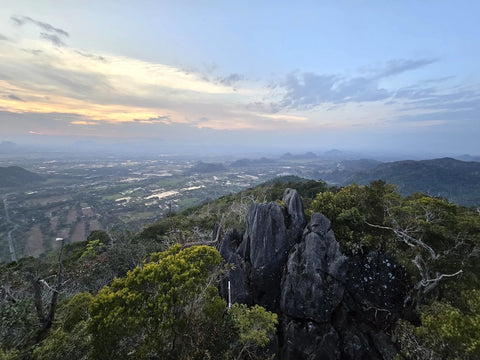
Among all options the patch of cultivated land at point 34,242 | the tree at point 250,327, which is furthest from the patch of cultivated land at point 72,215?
the tree at point 250,327

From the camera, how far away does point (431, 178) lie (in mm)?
121375

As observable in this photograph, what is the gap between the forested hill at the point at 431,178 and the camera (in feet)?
357

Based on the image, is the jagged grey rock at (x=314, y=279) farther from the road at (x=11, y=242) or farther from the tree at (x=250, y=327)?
the road at (x=11, y=242)

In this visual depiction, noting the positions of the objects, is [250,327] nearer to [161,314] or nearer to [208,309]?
[208,309]

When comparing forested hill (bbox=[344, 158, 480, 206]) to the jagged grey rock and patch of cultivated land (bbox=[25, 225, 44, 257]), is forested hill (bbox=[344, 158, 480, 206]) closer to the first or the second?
the jagged grey rock

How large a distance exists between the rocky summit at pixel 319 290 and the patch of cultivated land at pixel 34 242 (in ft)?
161

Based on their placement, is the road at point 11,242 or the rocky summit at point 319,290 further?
the road at point 11,242

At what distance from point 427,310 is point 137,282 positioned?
12.6 m

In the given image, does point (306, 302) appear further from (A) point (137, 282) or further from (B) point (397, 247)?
(A) point (137, 282)

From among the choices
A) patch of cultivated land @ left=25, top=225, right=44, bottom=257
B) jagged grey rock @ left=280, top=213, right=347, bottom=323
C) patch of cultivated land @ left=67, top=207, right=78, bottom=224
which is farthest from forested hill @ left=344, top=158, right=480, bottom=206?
patch of cultivated land @ left=25, top=225, right=44, bottom=257

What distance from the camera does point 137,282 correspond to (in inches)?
287

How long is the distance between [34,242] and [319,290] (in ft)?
200

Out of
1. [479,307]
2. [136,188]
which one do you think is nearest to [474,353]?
[479,307]

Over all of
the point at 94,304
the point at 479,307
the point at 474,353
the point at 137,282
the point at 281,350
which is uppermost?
the point at 137,282
